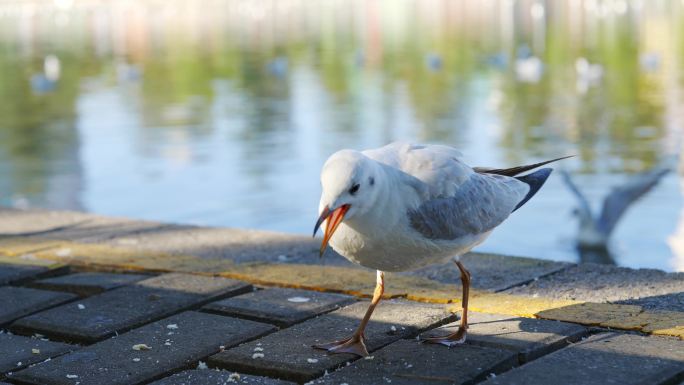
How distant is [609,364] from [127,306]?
1773mm

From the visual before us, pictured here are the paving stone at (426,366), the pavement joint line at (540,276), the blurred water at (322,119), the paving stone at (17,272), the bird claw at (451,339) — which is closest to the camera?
the paving stone at (426,366)

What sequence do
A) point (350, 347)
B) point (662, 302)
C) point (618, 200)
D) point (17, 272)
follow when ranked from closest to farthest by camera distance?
point (350, 347) → point (662, 302) → point (17, 272) → point (618, 200)

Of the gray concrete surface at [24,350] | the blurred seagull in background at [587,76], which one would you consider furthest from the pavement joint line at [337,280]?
the blurred seagull in background at [587,76]

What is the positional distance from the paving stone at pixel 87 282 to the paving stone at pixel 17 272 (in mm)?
91

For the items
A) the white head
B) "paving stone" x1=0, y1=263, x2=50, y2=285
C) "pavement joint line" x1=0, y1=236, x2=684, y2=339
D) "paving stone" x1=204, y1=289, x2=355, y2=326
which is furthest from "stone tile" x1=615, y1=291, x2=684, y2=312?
"paving stone" x1=0, y1=263, x2=50, y2=285

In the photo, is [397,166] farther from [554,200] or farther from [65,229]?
[554,200]

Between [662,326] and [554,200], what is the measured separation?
4423 mm

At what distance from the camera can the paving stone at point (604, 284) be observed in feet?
12.5

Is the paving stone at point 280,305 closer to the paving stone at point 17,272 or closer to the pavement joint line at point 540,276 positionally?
the pavement joint line at point 540,276

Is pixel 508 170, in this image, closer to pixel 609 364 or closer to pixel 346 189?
pixel 609 364

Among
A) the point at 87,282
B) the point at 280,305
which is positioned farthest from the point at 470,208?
the point at 87,282

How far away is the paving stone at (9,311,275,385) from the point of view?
3.07 m

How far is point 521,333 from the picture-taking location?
3.29 metres

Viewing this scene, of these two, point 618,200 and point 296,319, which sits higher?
point 296,319
